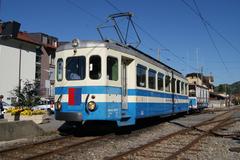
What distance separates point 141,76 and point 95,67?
279cm

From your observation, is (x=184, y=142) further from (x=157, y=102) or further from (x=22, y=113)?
(x=22, y=113)

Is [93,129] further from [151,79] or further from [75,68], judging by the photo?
[75,68]

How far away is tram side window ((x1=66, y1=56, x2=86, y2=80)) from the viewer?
41.4 feet

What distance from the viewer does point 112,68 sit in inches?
506

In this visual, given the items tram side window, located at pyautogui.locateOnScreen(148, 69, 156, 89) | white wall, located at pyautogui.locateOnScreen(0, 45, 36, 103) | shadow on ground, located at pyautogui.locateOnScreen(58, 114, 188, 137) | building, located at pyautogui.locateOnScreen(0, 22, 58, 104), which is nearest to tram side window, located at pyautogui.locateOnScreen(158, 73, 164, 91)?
tram side window, located at pyautogui.locateOnScreen(148, 69, 156, 89)

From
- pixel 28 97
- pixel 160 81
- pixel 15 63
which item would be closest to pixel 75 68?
pixel 160 81

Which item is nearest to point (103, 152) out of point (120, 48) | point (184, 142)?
point (184, 142)

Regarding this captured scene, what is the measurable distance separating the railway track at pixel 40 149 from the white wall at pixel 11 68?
116ft

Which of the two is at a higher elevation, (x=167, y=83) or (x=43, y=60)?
(x=43, y=60)

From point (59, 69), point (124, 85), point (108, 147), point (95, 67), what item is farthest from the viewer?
point (124, 85)

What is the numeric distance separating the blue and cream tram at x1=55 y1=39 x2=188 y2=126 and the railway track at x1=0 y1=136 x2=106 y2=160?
0.76 meters

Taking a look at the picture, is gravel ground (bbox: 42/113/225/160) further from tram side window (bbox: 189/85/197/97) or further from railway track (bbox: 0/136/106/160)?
tram side window (bbox: 189/85/197/97)

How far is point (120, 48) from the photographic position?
13.3 meters

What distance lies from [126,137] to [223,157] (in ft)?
14.4
